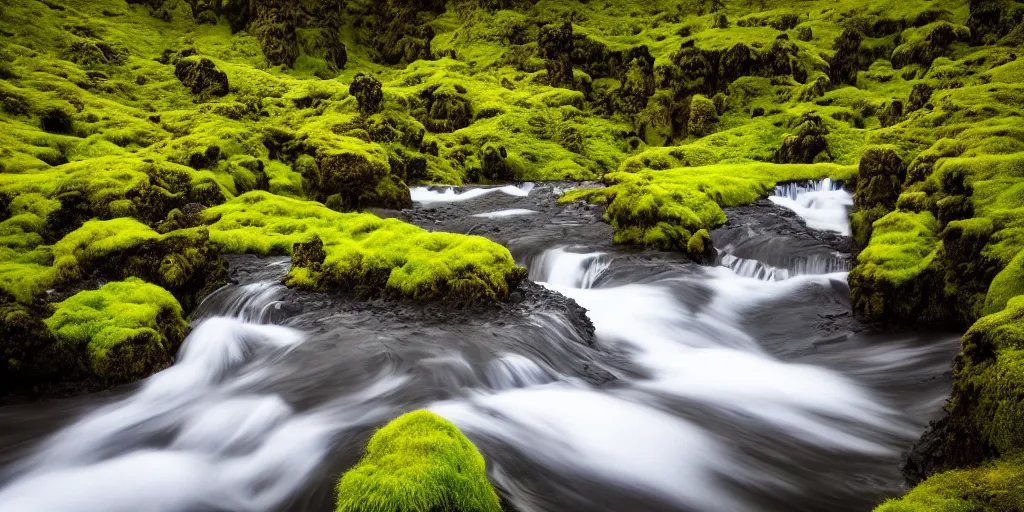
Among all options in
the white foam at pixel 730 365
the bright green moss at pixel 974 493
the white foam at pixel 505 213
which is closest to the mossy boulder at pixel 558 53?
the white foam at pixel 505 213

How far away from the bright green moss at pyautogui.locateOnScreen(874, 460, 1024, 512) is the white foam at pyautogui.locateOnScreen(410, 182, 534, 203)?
2679 cm

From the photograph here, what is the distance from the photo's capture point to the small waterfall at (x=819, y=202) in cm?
2108

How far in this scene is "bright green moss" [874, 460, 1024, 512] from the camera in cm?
375

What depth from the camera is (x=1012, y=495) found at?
371cm

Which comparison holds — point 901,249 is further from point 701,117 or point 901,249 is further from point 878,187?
point 701,117

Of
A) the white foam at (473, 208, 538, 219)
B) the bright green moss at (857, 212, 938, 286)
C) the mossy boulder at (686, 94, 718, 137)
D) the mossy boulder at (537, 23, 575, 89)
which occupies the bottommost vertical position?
the white foam at (473, 208, 538, 219)

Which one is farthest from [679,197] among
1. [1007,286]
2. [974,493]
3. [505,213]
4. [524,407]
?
[974,493]

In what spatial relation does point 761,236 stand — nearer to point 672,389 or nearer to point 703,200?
point 703,200

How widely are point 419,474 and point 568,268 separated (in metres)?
13.5

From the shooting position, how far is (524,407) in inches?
319

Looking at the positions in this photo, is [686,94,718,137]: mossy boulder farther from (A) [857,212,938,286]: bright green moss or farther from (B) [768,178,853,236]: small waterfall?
(A) [857,212,938,286]: bright green moss

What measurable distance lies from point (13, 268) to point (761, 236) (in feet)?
69.1

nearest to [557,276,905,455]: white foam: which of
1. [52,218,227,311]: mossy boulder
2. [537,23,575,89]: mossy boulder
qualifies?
[52,218,227,311]: mossy boulder

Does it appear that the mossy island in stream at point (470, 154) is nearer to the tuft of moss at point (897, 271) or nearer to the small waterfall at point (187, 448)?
the tuft of moss at point (897, 271)
